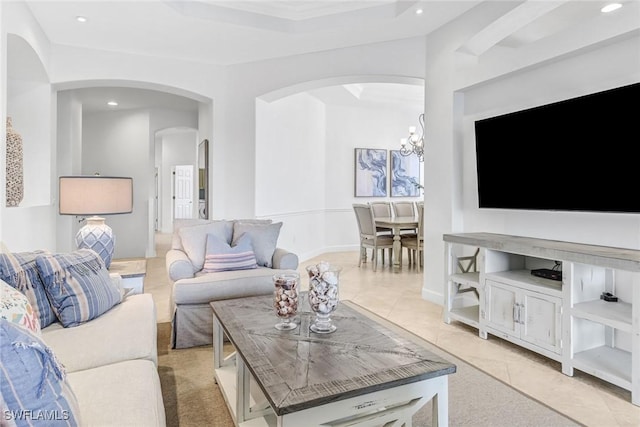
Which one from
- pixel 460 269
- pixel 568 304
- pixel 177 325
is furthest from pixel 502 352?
pixel 177 325

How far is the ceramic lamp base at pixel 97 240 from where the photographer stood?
2.83 m

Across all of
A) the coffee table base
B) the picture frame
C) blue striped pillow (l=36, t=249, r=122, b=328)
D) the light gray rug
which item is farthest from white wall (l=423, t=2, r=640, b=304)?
the picture frame

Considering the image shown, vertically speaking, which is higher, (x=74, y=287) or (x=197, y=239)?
(x=197, y=239)

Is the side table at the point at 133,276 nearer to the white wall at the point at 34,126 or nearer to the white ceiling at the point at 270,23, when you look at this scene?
the white wall at the point at 34,126

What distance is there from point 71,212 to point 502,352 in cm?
334

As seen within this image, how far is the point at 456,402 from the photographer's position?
211 cm

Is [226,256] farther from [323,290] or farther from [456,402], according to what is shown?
[456,402]

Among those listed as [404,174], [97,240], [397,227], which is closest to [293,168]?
[397,227]

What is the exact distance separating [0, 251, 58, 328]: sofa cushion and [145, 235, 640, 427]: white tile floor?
5.22 feet

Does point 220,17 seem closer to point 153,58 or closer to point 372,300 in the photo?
point 153,58

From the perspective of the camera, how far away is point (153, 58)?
4.55 metres

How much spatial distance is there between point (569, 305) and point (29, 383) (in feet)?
8.78

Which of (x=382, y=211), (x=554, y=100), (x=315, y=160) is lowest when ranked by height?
(x=382, y=211)

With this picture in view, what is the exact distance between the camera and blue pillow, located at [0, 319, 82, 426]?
2.50 ft
